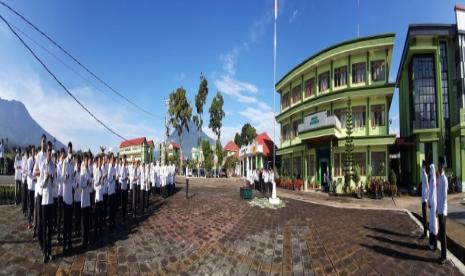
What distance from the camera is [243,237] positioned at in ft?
27.3

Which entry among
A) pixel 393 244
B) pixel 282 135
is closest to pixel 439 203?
pixel 393 244

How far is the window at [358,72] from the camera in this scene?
21094 mm

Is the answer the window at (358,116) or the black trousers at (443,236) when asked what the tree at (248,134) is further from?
the black trousers at (443,236)

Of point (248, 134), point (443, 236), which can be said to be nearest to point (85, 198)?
point (443, 236)

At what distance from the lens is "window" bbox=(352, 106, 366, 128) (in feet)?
69.3

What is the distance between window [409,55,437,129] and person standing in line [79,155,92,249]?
24.7 meters

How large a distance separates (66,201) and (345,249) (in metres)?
7.89

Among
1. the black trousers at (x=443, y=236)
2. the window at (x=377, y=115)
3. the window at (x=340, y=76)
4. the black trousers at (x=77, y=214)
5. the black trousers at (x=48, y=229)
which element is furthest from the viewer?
the window at (x=340, y=76)

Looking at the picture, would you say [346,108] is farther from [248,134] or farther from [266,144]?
[248,134]

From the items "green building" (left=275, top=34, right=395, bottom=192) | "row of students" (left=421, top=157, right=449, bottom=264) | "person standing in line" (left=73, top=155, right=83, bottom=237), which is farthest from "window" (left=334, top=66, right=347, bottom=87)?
"person standing in line" (left=73, top=155, right=83, bottom=237)

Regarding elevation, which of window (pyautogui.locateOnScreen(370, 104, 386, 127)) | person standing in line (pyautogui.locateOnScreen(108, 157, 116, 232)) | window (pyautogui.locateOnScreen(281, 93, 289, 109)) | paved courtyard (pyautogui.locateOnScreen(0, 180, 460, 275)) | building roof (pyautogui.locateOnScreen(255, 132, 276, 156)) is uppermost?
window (pyautogui.locateOnScreen(281, 93, 289, 109))

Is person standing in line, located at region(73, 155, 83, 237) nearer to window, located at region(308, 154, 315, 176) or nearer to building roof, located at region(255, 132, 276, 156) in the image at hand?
window, located at region(308, 154, 315, 176)

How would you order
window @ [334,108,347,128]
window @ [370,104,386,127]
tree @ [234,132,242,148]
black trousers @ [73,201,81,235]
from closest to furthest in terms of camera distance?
black trousers @ [73,201,81,235], window @ [370,104,386,127], window @ [334,108,347,128], tree @ [234,132,242,148]

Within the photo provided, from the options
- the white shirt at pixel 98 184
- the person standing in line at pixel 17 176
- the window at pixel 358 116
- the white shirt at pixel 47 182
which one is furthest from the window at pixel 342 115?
the person standing in line at pixel 17 176
